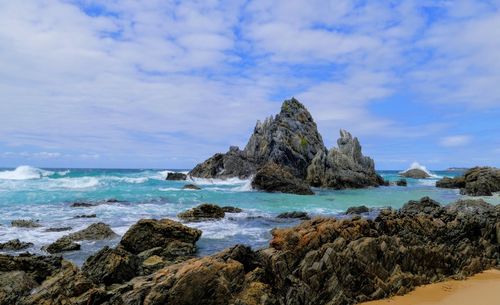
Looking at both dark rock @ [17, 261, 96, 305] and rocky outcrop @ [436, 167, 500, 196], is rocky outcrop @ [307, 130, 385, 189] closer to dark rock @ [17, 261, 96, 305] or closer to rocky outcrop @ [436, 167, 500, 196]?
rocky outcrop @ [436, 167, 500, 196]

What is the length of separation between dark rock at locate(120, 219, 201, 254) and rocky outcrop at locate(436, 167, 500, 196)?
116 ft

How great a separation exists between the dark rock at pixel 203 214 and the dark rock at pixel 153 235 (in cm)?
695

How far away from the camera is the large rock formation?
56.8m

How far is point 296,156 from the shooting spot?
205ft

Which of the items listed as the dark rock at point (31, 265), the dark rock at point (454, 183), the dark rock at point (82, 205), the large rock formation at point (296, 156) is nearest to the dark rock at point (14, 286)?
the dark rock at point (31, 265)

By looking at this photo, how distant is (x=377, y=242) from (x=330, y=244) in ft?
4.60

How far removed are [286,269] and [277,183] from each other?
37.0 metres

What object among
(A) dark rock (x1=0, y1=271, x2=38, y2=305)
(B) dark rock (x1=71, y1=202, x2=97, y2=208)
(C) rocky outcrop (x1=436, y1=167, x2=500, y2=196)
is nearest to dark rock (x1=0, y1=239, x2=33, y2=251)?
(A) dark rock (x1=0, y1=271, x2=38, y2=305)

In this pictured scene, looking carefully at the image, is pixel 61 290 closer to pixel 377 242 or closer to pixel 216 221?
pixel 377 242

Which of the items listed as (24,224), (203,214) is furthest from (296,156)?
(24,224)

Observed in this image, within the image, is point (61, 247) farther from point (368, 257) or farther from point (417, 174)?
point (417, 174)

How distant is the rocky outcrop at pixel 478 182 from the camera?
138 feet

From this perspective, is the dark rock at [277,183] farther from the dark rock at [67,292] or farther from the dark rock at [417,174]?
the dark rock at [417,174]

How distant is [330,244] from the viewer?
9.87 metres
